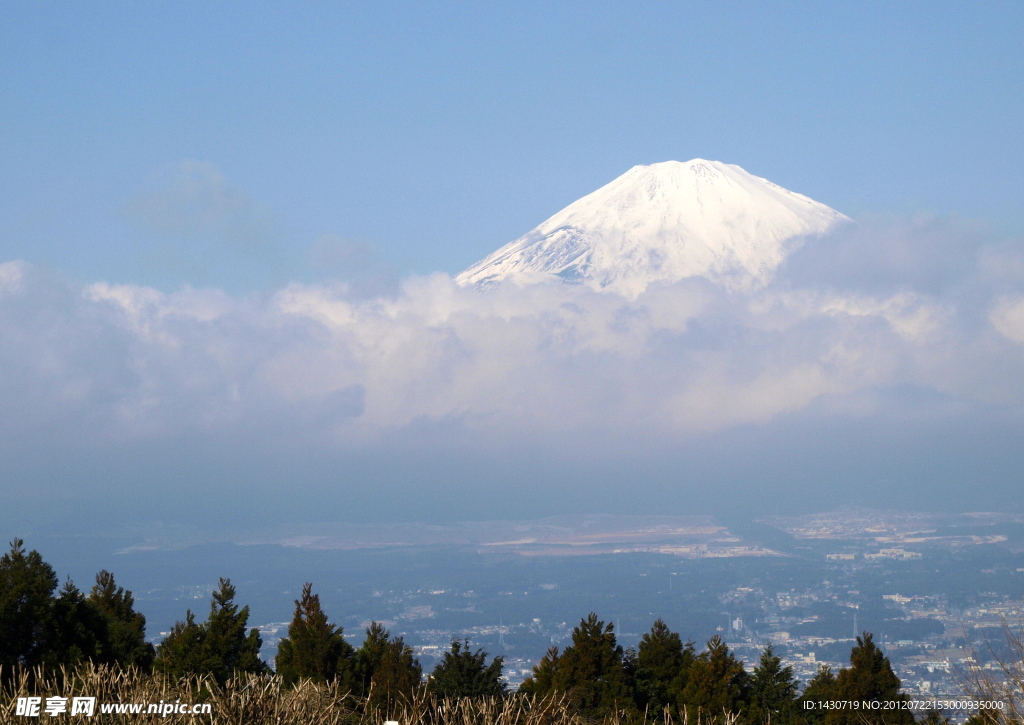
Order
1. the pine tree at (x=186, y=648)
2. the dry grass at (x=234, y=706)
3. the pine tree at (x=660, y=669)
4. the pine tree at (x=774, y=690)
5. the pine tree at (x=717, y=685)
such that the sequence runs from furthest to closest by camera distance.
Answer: the pine tree at (x=660, y=669)
the pine tree at (x=774, y=690)
the pine tree at (x=717, y=685)
the pine tree at (x=186, y=648)
the dry grass at (x=234, y=706)

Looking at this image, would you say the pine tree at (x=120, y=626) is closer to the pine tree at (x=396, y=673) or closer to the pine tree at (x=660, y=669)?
the pine tree at (x=396, y=673)

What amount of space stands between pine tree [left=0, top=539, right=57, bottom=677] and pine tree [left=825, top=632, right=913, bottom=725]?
45.6 ft

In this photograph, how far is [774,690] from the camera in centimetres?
1958

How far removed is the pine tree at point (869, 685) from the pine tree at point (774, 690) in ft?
3.13

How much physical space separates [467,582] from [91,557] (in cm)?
5361

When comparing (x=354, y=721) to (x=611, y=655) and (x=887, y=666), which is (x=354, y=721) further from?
(x=887, y=666)

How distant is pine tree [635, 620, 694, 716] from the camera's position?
2045cm

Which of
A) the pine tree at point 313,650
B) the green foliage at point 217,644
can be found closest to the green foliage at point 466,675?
the pine tree at point 313,650

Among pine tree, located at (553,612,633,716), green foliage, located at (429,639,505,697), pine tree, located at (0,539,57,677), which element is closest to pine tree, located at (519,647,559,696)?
pine tree, located at (553,612,633,716)

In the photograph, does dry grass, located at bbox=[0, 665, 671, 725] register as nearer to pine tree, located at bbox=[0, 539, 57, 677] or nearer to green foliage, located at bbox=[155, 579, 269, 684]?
pine tree, located at bbox=[0, 539, 57, 677]

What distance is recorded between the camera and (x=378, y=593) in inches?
4407

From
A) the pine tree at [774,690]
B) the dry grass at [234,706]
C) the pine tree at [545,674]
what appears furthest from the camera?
the pine tree at [545,674]

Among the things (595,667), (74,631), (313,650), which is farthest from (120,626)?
(595,667)

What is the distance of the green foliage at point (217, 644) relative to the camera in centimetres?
1819
